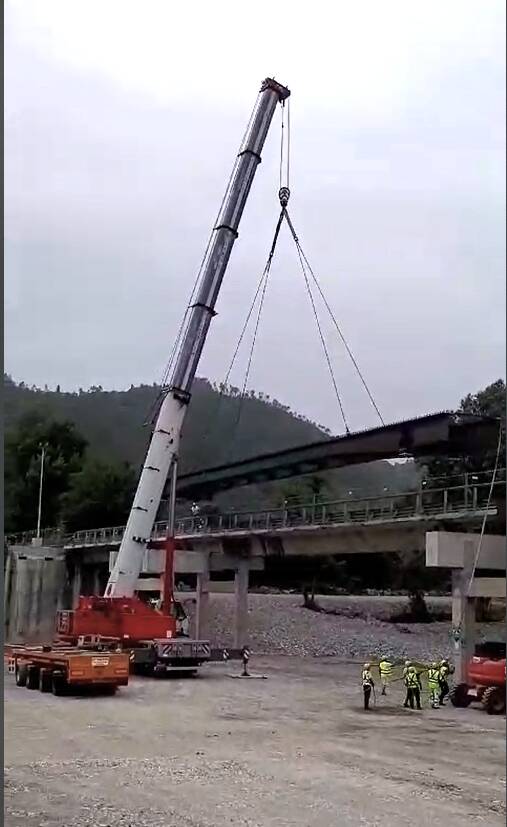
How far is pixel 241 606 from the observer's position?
4366cm

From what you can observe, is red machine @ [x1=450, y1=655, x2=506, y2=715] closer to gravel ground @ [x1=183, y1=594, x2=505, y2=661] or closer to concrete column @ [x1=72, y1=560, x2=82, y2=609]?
gravel ground @ [x1=183, y1=594, x2=505, y2=661]

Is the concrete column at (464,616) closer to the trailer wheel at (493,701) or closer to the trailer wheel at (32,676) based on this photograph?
the trailer wheel at (493,701)

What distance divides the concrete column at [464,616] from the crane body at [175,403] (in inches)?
366

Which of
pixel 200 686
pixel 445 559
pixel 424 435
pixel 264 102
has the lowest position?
pixel 200 686

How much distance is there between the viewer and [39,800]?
1143 cm

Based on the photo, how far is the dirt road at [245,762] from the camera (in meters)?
11.0

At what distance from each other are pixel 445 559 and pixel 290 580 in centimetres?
5223

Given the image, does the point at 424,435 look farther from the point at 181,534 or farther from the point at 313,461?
the point at 181,534

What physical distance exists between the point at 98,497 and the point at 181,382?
44.6m

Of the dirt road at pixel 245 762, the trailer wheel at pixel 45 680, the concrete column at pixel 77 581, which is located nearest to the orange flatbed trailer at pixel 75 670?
the trailer wheel at pixel 45 680

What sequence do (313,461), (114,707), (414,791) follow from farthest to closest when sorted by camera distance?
1. (313,461)
2. (114,707)
3. (414,791)

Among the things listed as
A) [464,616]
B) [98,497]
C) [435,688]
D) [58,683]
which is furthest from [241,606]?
[98,497]

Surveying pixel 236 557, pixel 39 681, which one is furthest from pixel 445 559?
pixel 236 557

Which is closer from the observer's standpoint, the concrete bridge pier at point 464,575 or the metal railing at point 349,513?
the concrete bridge pier at point 464,575
